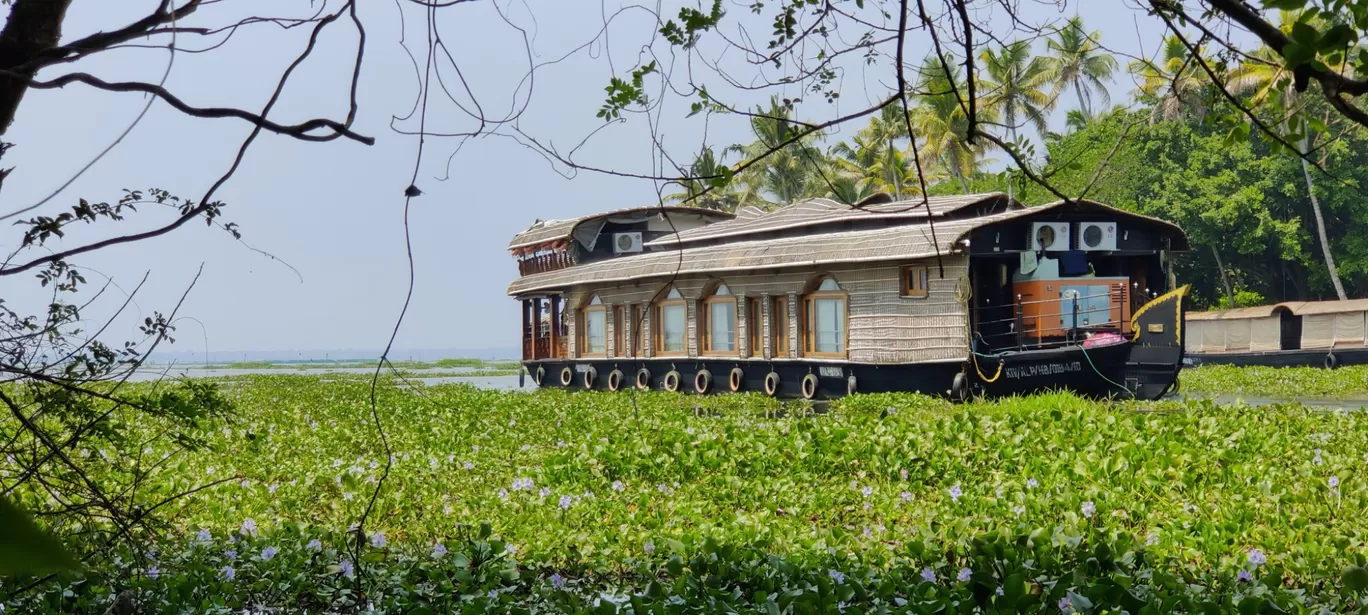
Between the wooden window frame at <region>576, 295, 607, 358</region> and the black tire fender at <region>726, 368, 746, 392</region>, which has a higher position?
the wooden window frame at <region>576, 295, 607, 358</region>

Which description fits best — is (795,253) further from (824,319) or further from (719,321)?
(719,321)

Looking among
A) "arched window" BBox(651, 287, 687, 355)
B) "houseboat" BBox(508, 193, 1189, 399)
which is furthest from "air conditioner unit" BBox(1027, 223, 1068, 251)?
"arched window" BBox(651, 287, 687, 355)

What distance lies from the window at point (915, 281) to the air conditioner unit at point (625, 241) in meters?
6.81

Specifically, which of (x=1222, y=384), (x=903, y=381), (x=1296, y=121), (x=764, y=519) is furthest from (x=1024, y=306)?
(x=1296, y=121)

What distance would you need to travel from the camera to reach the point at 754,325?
47.3ft

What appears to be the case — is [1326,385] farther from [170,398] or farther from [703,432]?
[170,398]

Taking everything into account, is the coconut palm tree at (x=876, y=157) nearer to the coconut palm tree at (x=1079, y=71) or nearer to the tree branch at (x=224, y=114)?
the coconut palm tree at (x=1079, y=71)

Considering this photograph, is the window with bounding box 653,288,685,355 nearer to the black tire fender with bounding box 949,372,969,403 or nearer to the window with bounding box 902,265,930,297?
the window with bounding box 902,265,930,297

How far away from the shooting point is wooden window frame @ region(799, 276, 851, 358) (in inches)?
499

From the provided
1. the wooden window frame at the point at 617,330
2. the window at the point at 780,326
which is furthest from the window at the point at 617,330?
the window at the point at 780,326

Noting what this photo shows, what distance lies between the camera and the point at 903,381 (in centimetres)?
1200

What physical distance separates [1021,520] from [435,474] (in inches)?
120

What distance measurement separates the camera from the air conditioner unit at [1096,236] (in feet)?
40.3

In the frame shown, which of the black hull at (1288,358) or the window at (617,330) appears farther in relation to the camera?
the black hull at (1288,358)
